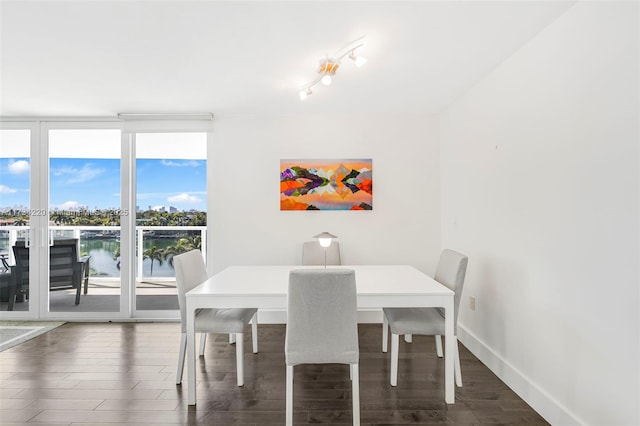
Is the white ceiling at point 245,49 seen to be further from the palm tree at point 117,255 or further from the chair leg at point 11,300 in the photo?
the chair leg at point 11,300

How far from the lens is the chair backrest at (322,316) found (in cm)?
187

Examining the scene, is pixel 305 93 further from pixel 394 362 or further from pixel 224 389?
pixel 224 389

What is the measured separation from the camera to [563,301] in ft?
6.10

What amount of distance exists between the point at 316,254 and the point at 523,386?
2032mm

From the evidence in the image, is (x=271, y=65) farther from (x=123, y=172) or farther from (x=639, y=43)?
(x=123, y=172)

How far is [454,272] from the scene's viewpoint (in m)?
2.44

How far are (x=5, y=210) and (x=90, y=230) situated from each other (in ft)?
3.27

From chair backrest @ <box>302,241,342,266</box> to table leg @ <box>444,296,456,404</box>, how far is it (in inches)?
58.1

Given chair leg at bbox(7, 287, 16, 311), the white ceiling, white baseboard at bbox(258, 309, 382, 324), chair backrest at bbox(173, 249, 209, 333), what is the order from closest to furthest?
1. the white ceiling
2. chair backrest at bbox(173, 249, 209, 333)
3. white baseboard at bbox(258, 309, 382, 324)
4. chair leg at bbox(7, 287, 16, 311)

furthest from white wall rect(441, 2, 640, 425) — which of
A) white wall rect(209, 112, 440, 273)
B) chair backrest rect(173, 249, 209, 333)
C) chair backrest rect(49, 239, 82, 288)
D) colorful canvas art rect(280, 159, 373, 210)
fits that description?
chair backrest rect(49, 239, 82, 288)

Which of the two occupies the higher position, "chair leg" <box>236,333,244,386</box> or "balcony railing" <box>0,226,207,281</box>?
"balcony railing" <box>0,226,207,281</box>

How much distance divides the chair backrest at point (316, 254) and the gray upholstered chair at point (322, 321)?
1.52 meters

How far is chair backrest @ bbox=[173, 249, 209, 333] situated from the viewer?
2.43 meters

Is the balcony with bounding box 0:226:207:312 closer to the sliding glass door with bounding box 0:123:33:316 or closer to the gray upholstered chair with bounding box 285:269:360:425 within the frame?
the sliding glass door with bounding box 0:123:33:316
